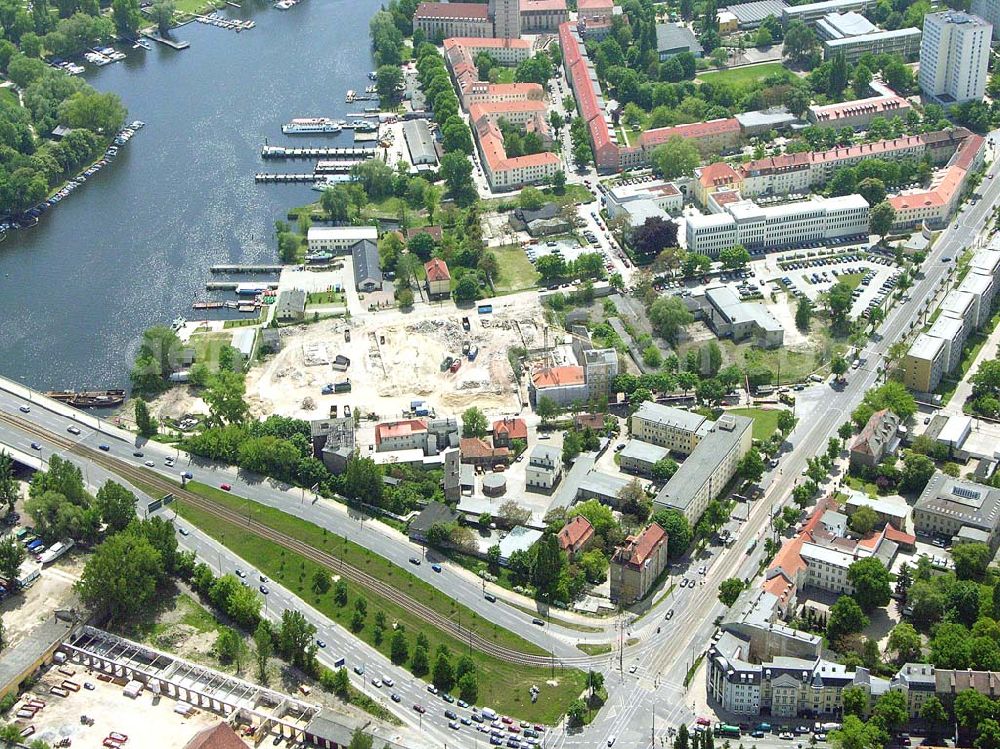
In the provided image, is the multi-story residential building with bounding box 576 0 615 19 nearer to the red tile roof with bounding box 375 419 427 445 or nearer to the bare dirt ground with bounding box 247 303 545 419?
the bare dirt ground with bounding box 247 303 545 419

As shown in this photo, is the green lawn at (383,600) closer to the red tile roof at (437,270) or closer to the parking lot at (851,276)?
the red tile roof at (437,270)

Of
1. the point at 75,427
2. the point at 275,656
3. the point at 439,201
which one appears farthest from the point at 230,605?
the point at 439,201

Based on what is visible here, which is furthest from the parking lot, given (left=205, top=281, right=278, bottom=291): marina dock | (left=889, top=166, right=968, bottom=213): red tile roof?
(left=205, top=281, right=278, bottom=291): marina dock

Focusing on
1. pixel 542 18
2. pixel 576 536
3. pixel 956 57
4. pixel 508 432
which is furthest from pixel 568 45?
pixel 576 536

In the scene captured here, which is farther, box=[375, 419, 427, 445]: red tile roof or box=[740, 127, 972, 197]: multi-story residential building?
box=[740, 127, 972, 197]: multi-story residential building

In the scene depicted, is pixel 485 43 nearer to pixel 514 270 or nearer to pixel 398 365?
pixel 514 270
